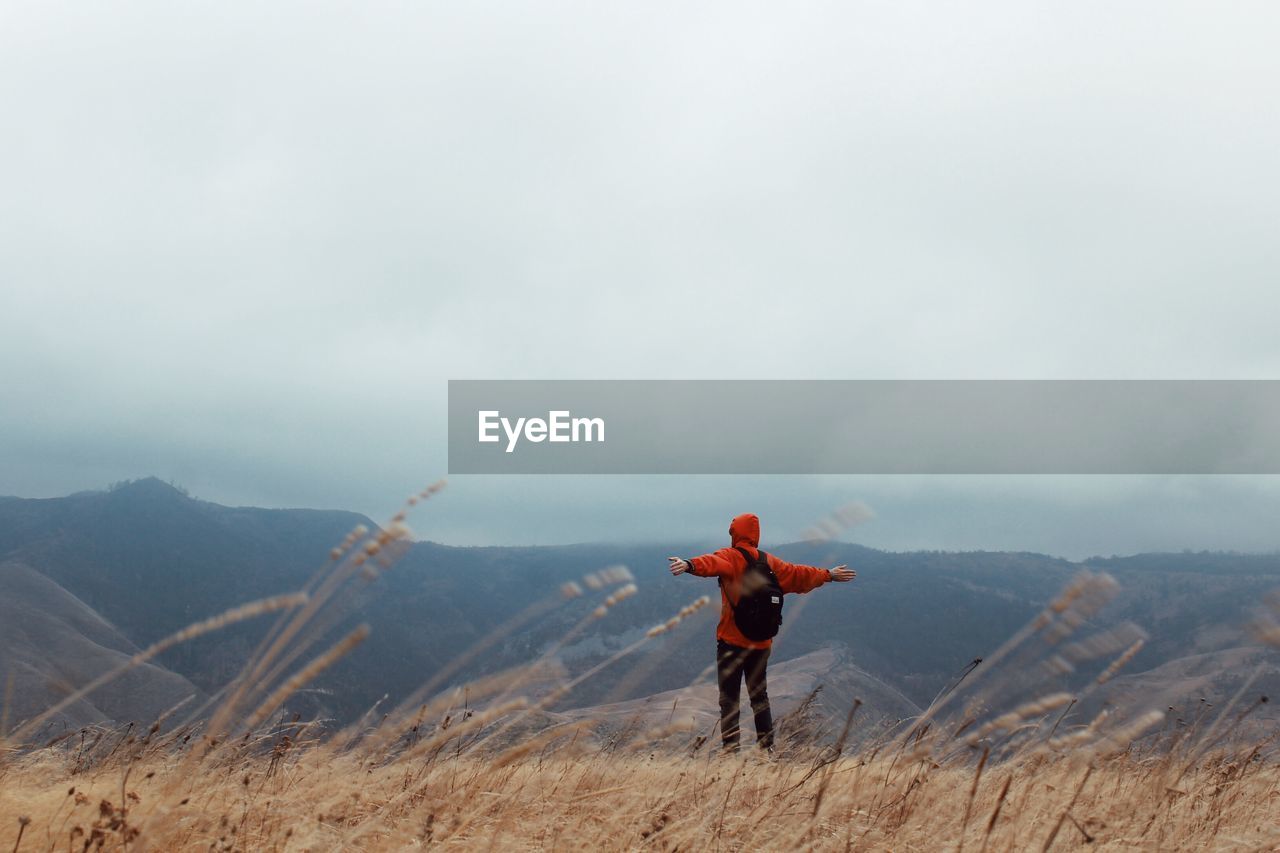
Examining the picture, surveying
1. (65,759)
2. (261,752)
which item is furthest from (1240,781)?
(65,759)

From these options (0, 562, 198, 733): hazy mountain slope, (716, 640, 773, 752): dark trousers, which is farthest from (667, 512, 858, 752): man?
(0, 562, 198, 733): hazy mountain slope

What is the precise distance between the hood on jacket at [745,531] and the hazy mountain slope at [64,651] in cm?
12927

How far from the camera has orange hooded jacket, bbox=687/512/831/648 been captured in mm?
7336

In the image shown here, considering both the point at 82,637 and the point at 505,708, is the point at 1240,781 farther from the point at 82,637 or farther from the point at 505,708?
the point at 82,637

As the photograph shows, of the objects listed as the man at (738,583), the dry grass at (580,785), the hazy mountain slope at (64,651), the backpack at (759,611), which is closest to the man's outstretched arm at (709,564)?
the man at (738,583)

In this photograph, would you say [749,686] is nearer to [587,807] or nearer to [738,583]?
[738,583]

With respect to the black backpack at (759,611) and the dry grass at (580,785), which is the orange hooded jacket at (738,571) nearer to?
the black backpack at (759,611)

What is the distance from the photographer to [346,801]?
12.3 ft

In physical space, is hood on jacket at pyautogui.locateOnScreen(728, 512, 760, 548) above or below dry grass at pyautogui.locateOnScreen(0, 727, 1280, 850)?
above

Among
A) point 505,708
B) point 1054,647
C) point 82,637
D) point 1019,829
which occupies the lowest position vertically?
point 82,637

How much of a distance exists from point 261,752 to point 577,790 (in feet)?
7.25

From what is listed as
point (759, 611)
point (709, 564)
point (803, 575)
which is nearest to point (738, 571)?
point (709, 564)

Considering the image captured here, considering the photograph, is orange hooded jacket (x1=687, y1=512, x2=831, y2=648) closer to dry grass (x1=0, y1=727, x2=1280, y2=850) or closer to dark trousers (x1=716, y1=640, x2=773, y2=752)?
dark trousers (x1=716, y1=640, x2=773, y2=752)

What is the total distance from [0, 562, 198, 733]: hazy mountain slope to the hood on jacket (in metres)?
129
